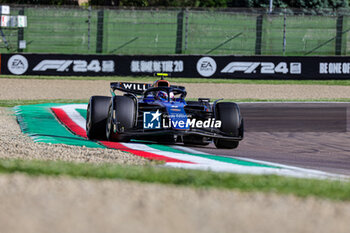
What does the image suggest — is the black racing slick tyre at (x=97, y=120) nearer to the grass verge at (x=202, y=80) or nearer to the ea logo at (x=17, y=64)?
the grass verge at (x=202, y=80)

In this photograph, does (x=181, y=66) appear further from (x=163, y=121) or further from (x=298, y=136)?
(x=163, y=121)

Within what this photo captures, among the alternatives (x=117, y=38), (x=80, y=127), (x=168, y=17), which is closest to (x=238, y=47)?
(x=168, y=17)

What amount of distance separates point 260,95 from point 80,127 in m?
10.4

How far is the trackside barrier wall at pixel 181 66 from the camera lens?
23484mm

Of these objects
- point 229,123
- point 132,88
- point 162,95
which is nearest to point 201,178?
point 229,123

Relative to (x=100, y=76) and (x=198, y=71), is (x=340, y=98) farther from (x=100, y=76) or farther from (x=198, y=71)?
(x=100, y=76)

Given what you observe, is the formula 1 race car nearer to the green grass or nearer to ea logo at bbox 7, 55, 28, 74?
the green grass

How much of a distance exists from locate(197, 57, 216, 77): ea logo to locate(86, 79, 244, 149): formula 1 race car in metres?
12.9

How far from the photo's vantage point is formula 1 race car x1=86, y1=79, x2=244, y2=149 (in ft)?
32.5

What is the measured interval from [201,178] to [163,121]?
13.4 feet

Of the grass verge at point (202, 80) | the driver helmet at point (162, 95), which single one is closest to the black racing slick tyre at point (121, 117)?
the driver helmet at point (162, 95)

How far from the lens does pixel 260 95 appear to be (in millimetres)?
21844

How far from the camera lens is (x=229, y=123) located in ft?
33.6

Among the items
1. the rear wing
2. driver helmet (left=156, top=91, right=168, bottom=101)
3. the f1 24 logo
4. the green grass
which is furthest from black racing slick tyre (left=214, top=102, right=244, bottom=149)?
the f1 24 logo
